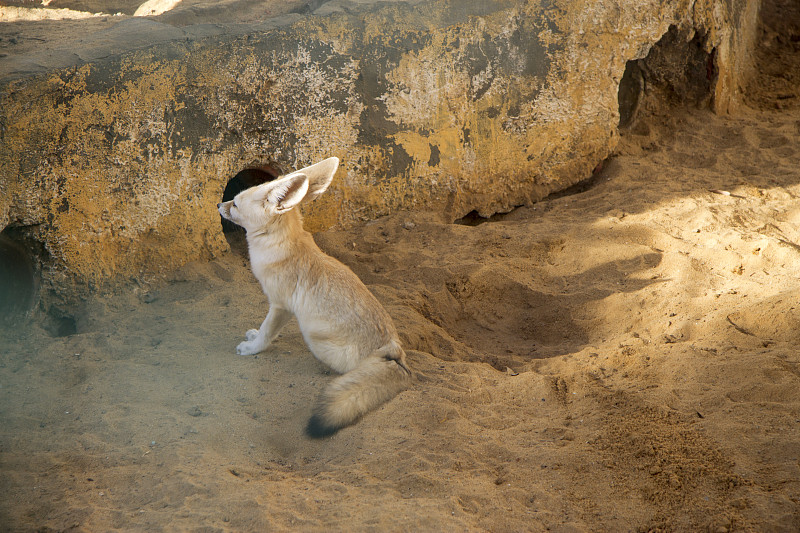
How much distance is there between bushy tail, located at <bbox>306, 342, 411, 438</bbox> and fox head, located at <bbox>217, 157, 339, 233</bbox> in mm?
1031

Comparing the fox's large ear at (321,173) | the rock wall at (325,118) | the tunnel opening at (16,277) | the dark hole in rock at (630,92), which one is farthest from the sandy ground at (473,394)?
the dark hole in rock at (630,92)

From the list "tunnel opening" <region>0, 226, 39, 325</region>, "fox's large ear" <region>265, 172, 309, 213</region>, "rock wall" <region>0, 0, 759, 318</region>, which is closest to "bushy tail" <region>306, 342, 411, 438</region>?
"fox's large ear" <region>265, 172, 309, 213</region>

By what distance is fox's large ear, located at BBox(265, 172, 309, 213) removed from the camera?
3424 millimetres

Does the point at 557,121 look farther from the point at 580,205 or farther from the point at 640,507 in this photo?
the point at 640,507

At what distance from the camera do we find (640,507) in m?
2.54

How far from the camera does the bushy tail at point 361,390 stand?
3047mm

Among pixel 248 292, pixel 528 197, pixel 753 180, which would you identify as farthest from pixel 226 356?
pixel 753 180

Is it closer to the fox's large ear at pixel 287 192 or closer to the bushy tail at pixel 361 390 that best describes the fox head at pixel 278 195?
the fox's large ear at pixel 287 192

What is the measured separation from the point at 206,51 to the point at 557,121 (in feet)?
11.2

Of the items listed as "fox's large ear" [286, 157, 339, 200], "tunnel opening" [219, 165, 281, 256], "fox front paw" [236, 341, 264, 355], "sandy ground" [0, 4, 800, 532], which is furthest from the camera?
"tunnel opening" [219, 165, 281, 256]

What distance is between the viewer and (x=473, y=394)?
3447 millimetres

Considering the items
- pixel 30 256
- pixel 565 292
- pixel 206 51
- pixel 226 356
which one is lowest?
pixel 565 292

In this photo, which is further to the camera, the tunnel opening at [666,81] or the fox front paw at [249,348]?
the tunnel opening at [666,81]

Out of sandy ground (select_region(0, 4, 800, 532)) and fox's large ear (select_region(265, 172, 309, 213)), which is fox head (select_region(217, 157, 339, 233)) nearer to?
fox's large ear (select_region(265, 172, 309, 213))
